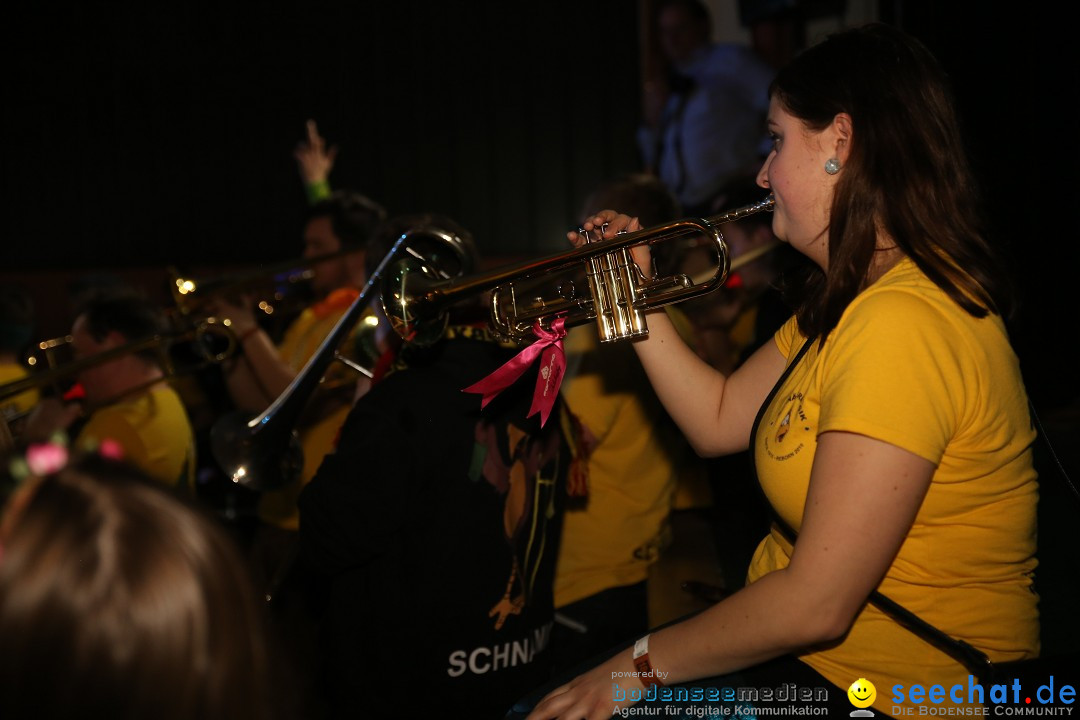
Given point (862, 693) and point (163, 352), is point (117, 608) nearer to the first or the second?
point (862, 693)

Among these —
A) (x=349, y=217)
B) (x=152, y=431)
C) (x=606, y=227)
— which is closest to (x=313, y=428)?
(x=152, y=431)

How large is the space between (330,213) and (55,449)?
10.1ft

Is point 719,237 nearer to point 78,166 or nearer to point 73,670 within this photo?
point 73,670

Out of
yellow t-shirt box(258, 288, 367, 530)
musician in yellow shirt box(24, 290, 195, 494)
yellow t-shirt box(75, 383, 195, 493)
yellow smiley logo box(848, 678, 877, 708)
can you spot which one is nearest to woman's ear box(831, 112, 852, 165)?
yellow smiley logo box(848, 678, 877, 708)

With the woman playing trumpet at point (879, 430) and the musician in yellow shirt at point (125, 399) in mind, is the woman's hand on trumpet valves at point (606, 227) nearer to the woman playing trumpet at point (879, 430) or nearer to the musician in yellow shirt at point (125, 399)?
the woman playing trumpet at point (879, 430)

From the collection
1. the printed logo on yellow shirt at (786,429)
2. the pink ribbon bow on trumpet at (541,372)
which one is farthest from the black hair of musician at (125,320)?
the printed logo on yellow shirt at (786,429)

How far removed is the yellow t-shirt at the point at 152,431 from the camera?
279 cm

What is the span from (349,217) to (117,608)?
10.4 ft

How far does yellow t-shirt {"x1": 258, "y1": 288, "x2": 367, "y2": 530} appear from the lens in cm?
287

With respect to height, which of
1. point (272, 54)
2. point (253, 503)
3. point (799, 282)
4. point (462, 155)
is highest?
point (272, 54)

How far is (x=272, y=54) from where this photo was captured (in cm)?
649

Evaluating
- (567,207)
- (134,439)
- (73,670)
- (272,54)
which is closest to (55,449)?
(73,670)

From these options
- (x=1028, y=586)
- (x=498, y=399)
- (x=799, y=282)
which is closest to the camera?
(x=1028, y=586)

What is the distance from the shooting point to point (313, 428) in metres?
2.91
